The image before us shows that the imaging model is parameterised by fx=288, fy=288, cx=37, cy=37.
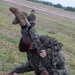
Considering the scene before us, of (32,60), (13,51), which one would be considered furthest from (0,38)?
(32,60)

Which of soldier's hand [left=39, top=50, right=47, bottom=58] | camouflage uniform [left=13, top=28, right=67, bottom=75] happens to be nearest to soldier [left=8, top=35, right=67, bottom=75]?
camouflage uniform [left=13, top=28, right=67, bottom=75]

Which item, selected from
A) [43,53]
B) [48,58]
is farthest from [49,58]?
[43,53]

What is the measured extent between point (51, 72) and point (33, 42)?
68 cm

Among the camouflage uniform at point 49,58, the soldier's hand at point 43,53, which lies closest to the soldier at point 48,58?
the camouflage uniform at point 49,58

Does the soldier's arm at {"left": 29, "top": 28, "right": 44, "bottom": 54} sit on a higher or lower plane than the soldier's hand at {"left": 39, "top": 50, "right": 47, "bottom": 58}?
higher

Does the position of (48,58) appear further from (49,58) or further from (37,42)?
(37,42)

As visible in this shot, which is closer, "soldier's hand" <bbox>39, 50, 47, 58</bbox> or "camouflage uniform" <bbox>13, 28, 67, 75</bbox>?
"soldier's hand" <bbox>39, 50, 47, 58</bbox>

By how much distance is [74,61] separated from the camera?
9.77 m

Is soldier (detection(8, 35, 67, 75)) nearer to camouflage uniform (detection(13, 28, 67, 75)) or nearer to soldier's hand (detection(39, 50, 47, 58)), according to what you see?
camouflage uniform (detection(13, 28, 67, 75))

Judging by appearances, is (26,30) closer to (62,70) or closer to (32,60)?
(32,60)

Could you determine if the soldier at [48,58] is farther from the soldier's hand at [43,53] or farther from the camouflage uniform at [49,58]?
the soldier's hand at [43,53]

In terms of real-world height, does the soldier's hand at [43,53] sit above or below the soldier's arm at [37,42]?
below

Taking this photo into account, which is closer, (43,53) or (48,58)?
(43,53)

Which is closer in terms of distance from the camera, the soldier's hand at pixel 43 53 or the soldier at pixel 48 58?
the soldier's hand at pixel 43 53
